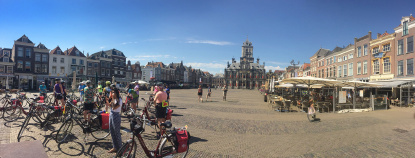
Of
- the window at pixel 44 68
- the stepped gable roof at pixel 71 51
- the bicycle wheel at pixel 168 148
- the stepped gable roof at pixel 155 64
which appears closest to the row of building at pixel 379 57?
the bicycle wheel at pixel 168 148

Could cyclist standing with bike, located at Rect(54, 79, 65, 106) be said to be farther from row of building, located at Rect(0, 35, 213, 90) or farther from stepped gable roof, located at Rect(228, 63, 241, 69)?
stepped gable roof, located at Rect(228, 63, 241, 69)

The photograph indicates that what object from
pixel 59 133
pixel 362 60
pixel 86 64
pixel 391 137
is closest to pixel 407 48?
pixel 362 60

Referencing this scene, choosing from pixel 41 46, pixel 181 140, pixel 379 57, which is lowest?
pixel 181 140

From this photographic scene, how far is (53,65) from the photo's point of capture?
150ft

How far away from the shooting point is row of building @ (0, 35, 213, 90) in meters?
39.2

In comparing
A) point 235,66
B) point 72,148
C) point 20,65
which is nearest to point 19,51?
point 20,65

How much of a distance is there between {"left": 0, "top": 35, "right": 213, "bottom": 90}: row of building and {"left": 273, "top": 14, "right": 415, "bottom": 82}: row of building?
3581 cm

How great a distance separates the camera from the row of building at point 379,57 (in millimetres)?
23359

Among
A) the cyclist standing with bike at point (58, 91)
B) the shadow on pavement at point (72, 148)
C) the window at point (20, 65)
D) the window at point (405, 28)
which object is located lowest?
the shadow on pavement at point (72, 148)

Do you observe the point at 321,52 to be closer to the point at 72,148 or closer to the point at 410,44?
the point at 410,44

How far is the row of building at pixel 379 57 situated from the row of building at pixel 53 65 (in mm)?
35806

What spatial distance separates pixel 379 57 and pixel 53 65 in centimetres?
6315

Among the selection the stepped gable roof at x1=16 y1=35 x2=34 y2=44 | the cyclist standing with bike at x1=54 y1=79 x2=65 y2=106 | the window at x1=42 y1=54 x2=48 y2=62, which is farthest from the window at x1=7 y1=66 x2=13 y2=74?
the cyclist standing with bike at x1=54 y1=79 x2=65 y2=106

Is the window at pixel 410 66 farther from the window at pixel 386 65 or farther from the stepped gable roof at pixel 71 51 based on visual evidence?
the stepped gable roof at pixel 71 51
